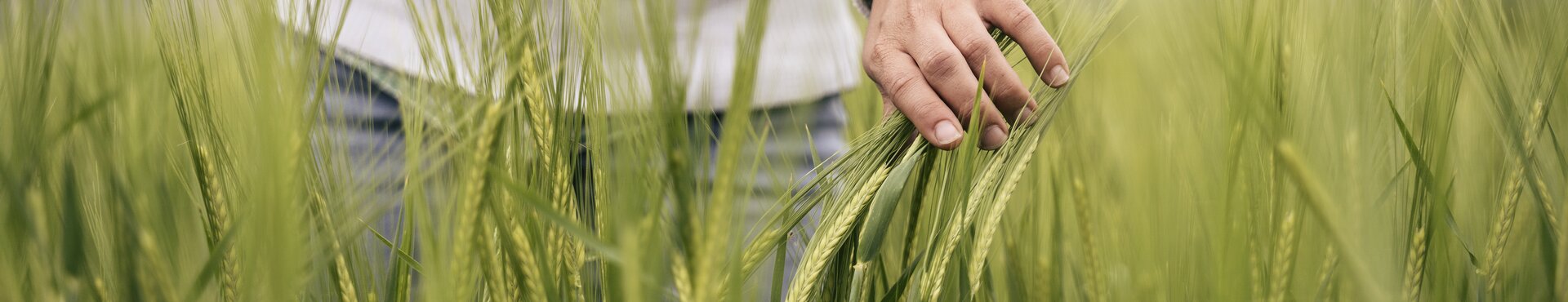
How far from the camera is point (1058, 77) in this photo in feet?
1.88

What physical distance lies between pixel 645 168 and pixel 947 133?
0.81 ft

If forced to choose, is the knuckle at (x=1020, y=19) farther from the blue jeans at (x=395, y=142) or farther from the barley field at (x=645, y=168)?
the blue jeans at (x=395, y=142)

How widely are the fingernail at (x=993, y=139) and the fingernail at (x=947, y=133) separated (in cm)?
2

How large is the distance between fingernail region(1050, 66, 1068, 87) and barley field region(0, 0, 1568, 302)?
0.02 metres

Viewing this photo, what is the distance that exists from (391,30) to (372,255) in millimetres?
307

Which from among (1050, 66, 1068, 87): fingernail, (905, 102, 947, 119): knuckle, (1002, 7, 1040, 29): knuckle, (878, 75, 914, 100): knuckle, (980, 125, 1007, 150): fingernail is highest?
(1002, 7, 1040, 29): knuckle

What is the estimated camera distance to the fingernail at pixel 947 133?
55cm

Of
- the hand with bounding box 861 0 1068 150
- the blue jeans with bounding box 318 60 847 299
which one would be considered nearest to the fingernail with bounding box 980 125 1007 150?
the hand with bounding box 861 0 1068 150

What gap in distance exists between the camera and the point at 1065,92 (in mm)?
589

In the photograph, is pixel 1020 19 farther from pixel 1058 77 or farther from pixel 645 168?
pixel 645 168

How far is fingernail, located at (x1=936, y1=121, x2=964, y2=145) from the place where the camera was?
1.80ft

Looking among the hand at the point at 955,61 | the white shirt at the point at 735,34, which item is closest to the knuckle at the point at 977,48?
the hand at the point at 955,61

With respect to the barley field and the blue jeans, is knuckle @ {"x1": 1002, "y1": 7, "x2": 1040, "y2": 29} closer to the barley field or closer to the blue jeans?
the barley field

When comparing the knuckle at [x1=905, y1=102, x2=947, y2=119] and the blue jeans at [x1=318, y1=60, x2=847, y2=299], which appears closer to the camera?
the blue jeans at [x1=318, y1=60, x2=847, y2=299]
